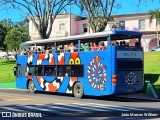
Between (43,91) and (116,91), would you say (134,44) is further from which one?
(43,91)

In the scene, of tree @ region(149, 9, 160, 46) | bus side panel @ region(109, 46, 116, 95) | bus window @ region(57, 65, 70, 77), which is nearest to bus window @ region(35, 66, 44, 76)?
bus window @ region(57, 65, 70, 77)

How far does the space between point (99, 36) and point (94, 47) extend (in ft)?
2.39

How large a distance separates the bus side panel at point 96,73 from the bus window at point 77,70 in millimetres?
290

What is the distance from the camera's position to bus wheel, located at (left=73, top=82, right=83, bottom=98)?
77.1ft

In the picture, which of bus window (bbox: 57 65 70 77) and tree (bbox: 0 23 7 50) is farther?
tree (bbox: 0 23 7 50)

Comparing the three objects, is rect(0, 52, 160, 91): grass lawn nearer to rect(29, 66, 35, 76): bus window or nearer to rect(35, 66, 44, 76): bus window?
rect(35, 66, 44, 76): bus window

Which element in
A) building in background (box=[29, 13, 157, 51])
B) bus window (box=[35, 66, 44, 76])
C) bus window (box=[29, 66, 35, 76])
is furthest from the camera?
building in background (box=[29, 13, 157, 51])

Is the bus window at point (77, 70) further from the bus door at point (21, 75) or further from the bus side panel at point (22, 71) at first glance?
the bus door at point (21, 75)

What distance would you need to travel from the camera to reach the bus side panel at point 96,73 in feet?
71.7

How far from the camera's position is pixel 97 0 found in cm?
3356

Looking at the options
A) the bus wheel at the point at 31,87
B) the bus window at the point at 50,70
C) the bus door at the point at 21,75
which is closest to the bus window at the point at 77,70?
the bus window at the point at 50,70

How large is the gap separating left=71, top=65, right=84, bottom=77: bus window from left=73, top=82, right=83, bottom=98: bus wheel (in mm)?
536

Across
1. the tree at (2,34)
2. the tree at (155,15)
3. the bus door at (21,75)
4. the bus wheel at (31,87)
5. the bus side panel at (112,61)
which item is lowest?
the bus wheel at (31,87)

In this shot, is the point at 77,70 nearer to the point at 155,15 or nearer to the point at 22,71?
the point at 22,71
